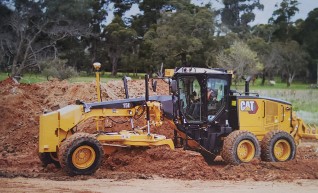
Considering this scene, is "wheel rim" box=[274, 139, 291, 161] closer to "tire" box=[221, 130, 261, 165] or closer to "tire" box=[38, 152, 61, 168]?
"tire" box=[221, 130, 261, 165]

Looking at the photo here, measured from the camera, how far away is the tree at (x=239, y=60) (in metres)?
49.6

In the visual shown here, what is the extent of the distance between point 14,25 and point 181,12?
16297 mm

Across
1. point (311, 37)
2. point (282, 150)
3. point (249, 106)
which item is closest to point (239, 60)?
point (311, 37)

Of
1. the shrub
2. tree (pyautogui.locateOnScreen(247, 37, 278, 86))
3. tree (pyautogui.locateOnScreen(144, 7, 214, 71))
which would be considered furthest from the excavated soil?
tree (pyautogui.locateOnScreen(247, 37, 278, 86))

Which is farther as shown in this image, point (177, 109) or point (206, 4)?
point (206, 4)

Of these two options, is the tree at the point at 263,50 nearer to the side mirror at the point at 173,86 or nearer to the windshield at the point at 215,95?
the windshield at the point at 215,95

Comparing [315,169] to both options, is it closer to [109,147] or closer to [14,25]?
[109,147]

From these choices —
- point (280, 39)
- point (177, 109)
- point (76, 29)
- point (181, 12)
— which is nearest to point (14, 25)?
point (76, 29)

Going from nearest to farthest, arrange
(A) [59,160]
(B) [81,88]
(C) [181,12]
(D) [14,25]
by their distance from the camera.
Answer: (A) [59,160], (B) [81,88], (D) [14,25], (C) [181,12]

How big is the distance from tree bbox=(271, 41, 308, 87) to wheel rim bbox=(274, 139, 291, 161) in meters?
52.4

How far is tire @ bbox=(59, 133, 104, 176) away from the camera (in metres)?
10.1

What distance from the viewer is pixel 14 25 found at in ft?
113

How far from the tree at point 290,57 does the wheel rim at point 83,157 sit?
5586 centimetres

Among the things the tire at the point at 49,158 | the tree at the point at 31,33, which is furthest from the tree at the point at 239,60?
the tire at the point at 49,158
